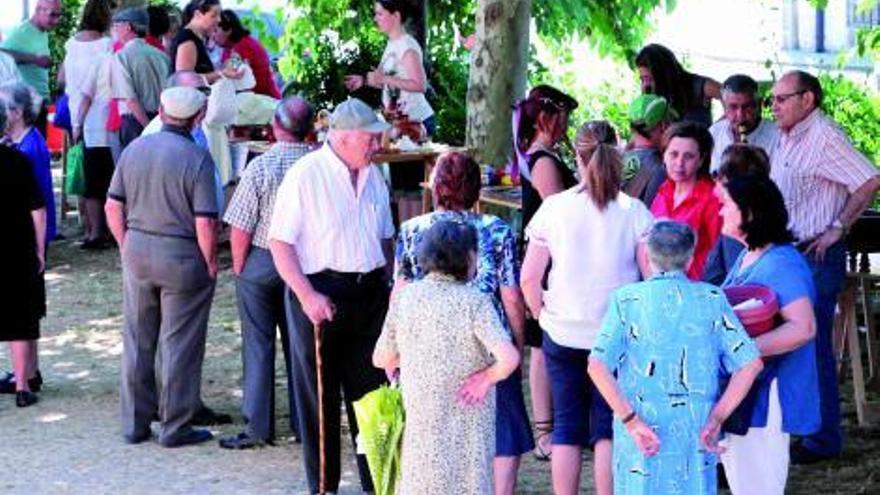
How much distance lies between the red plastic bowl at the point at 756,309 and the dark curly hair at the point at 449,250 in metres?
0.90

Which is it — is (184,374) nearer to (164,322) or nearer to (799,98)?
→ (164,322)

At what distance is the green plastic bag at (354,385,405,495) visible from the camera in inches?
264

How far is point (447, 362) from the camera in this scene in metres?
6.50

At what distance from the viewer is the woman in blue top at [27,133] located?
1103 centimetres

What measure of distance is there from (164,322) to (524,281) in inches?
95.0

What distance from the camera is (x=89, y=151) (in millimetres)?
15273

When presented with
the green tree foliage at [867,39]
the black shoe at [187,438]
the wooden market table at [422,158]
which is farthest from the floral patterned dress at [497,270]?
the green tree foliage at [867,39]

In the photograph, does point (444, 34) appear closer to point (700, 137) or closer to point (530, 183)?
point (530, 183)

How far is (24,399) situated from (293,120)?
2.59 metres

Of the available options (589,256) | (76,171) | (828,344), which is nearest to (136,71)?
(76,171)

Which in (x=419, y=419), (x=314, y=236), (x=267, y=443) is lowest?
(x=267, y=443)

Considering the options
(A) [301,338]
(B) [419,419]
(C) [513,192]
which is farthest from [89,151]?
(B) [419,419]

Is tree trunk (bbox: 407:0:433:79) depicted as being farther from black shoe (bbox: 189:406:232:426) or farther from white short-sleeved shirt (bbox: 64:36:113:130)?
black shoe (bbox: 189:406:232:426)

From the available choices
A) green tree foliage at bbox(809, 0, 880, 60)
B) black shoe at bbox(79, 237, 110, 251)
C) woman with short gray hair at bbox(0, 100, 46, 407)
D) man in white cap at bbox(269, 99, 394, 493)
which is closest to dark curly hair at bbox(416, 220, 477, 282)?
man in white cap at bbox(269, 99, 394, 493)
